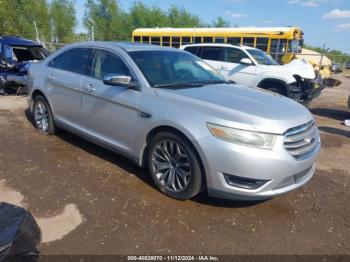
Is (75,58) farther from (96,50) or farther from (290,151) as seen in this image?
(290,151)


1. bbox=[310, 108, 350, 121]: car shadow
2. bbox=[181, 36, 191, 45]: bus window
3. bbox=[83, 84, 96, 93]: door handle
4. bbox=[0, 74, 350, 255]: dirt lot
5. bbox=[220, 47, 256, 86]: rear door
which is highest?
bbox=[181, 36, 191, 45]: bus window

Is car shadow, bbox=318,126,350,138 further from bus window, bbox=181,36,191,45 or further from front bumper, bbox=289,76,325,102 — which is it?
bus window, bbox=181,36,191,45

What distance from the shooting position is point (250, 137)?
3.54 meters

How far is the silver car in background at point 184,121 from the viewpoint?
358cm

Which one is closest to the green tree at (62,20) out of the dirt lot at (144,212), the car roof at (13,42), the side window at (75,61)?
the car roof at (13,42)

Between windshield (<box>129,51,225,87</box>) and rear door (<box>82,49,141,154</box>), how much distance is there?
0.79 ft

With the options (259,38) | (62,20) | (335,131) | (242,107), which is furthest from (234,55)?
(62,20)

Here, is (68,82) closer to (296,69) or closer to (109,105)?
(109,105)

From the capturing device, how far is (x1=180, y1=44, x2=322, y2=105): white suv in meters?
9.79

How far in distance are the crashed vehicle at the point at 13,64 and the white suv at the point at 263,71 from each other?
206 inches

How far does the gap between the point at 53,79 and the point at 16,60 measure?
18.1 feet

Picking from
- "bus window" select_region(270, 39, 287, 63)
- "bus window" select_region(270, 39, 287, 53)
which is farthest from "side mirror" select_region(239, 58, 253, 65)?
"bus window" select_region(270, 39, 287, 53)

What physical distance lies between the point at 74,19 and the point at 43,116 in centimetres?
3739

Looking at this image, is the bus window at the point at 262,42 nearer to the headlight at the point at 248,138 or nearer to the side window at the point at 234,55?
the side window at the point at 234,55
